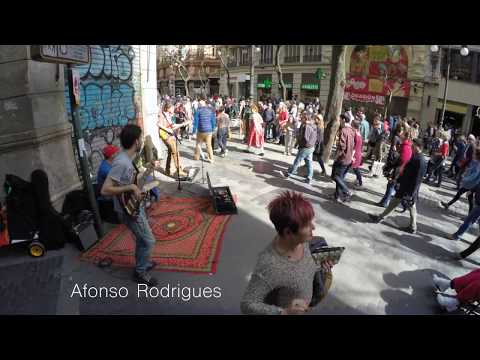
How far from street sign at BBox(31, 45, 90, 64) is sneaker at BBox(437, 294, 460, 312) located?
5355mm

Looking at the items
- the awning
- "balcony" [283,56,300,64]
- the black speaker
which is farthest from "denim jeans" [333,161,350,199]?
"balcony" [283,56,300,64]

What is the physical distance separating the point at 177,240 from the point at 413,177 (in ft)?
13.7

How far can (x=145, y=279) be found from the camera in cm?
414

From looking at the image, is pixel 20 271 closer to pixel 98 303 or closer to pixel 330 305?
pixel 98 303

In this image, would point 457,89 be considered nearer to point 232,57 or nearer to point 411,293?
point 411,293

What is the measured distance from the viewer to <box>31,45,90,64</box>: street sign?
12.3 ft

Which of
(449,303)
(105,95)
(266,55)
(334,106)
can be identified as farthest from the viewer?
(266,55)

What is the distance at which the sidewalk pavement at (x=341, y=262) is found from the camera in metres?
3.91

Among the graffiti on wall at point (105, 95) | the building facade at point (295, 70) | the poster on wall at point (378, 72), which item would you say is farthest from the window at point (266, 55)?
the graffiti on wall at point (105, 95)

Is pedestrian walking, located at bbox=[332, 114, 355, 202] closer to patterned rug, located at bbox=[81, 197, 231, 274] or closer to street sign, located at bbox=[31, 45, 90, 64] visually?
patterned rug, located at bbox=[81, 197, 231, 274]

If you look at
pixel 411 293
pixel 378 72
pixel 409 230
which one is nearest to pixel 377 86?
pixel 378 72

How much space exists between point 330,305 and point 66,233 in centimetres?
378
